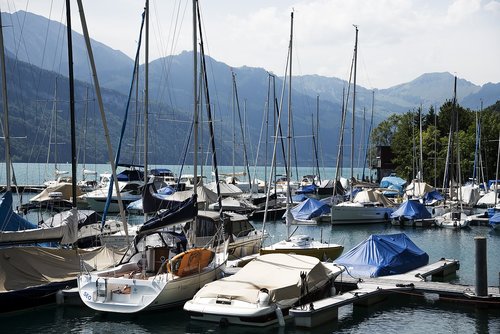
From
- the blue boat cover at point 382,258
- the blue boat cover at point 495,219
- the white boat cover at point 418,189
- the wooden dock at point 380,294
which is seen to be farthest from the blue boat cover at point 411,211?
the wooden dock at point 380,294

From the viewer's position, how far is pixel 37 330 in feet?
85.7

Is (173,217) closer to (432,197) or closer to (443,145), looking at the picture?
(432,197)

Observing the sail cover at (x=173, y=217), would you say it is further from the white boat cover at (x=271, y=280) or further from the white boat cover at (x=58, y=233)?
the white boat cover at (x=271, y=280)

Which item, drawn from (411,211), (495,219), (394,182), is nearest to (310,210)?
(411,211)

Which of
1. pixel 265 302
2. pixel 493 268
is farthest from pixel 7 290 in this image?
pixel 493 268

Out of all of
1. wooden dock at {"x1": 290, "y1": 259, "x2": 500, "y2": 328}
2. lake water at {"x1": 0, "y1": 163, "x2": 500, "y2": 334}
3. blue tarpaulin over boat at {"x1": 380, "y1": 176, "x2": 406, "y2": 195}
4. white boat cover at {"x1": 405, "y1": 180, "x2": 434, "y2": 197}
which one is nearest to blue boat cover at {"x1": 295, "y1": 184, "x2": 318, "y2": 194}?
blue tarpaulin over boat at {"x1": 380, "y1": 176, "x2": 406, "y2": 195}

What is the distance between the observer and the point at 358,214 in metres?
65.6

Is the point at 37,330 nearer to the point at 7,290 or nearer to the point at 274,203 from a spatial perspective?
the point at 7,290

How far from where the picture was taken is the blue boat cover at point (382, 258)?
33.9 meters

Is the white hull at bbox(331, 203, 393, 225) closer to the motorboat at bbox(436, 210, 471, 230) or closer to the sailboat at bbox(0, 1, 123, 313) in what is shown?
the motorboat at bbox(436, 210, 471, 230)

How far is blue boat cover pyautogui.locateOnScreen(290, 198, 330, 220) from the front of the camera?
216ft

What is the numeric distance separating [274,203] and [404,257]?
37.7m

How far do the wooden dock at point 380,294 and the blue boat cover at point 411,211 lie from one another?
3119 cm

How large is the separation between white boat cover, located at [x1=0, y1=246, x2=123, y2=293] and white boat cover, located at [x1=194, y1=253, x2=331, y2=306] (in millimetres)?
6867
